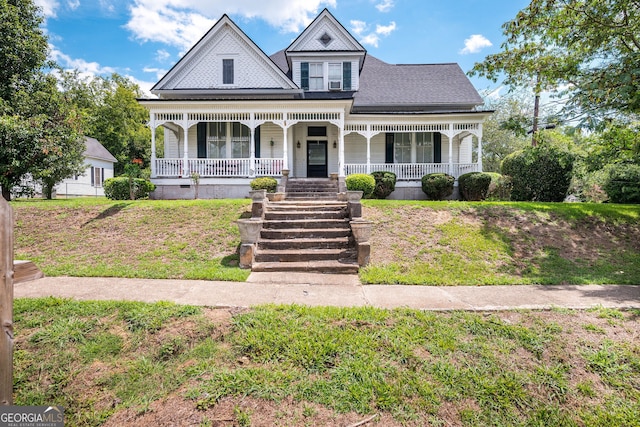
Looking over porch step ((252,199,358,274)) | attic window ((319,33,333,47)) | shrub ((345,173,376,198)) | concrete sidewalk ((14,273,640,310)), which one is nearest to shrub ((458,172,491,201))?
shrub ((345,173,376,198))

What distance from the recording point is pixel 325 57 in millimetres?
17047

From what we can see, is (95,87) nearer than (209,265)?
No

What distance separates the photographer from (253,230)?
6.69 metres

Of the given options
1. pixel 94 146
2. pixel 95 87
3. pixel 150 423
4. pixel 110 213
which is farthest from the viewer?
pixel 95 87

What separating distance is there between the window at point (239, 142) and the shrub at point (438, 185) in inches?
349

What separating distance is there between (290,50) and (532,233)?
14708 millimetres

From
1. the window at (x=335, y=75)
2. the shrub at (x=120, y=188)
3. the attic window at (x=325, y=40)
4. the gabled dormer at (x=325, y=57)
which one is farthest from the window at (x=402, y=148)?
the shrub at (x=120, y=188)

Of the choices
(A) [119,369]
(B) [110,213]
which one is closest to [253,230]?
(A) [119,369]

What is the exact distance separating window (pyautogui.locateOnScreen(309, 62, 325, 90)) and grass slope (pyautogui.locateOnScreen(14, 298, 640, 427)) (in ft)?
51.1

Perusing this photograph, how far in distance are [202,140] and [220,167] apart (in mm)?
→ 2475

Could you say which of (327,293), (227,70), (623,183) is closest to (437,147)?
(623,183)

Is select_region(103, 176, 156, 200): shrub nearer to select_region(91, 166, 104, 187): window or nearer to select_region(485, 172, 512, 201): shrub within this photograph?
select_region(485, 172, 512, 201): shrub

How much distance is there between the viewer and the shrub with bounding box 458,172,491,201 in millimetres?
13414

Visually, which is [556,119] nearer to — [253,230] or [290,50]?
[253,230]
